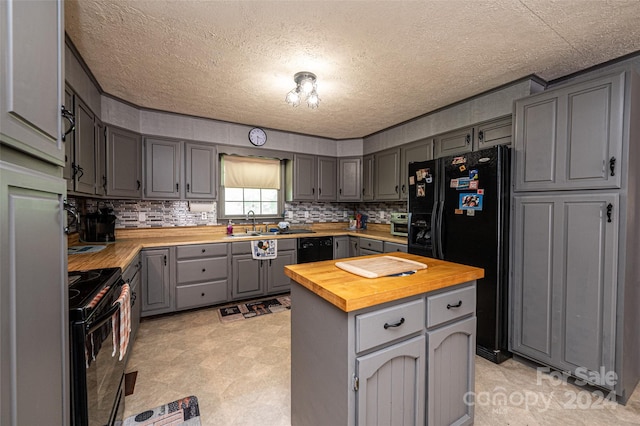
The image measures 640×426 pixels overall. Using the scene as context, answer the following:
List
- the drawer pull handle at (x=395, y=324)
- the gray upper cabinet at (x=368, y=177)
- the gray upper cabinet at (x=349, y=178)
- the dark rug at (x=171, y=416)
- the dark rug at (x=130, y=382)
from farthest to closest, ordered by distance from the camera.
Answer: the gray upper cabinet at (x=349, y=178), the gray upper cabinet at (x=368, y=177), the dark rug at (x=130, y=382), the dark rug at (x=171, y=416), the drawer pull handle at (x=395, y=324)

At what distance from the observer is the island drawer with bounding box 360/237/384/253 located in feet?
12.5

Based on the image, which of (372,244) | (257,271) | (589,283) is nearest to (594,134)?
(589,283)

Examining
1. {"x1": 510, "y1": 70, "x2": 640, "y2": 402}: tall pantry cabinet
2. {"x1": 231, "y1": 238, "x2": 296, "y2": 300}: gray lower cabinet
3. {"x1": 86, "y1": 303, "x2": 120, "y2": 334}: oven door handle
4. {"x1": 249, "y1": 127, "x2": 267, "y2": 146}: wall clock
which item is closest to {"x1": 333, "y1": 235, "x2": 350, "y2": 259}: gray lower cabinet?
{"x1": 231, "y1": 238, "x2": 296, "y2": 300}: gray lower cabinet

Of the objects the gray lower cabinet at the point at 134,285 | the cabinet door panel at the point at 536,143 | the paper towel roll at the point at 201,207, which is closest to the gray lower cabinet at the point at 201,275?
the gray lower cabinet at the point at 134,285

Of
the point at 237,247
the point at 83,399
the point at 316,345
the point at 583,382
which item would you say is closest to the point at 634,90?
the point at 583,382

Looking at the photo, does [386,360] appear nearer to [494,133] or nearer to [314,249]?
[494,133]

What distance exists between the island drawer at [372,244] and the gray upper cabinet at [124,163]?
9.90ft

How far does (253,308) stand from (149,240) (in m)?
1.52

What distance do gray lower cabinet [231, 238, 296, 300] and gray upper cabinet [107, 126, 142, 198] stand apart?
133 centimetres

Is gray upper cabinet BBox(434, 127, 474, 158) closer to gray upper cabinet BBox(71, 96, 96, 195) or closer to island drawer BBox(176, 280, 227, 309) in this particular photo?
island drawer BBox(176, 280, 227, 309)

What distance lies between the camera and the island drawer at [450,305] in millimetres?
1357

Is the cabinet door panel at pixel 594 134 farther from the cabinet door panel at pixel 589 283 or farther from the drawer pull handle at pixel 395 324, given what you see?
the drawer pull handle at pixel 395 324

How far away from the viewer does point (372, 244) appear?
3.96m

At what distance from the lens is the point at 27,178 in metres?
0.71
